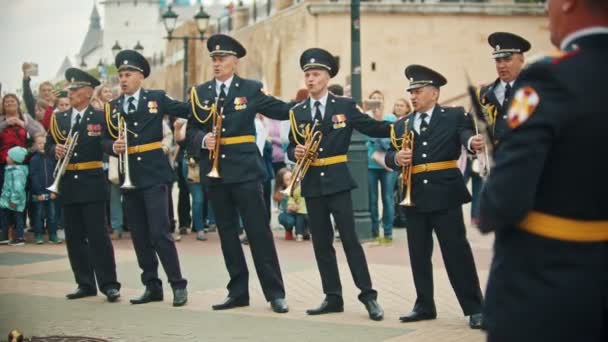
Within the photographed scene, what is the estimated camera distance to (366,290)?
31.2 feet

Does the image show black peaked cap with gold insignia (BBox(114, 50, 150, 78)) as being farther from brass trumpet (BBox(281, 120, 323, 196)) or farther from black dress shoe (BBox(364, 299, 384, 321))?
black dress shoe (BBox(364, 299, 384, 321))

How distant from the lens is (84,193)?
1078 cm

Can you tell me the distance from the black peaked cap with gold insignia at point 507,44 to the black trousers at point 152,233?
3424 millimetres

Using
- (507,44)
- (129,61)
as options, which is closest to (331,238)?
(507,44)

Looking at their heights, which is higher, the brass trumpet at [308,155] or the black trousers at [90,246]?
the brass trumpet at [308,155]

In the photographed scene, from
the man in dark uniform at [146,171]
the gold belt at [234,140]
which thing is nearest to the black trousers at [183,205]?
the man in dark uniform at [146,171]

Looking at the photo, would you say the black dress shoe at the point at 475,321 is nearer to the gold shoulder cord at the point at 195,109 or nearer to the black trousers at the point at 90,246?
Answer: the gold shoulder cord at the point at 195,109

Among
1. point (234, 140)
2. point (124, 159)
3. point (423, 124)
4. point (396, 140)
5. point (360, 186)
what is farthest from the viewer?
point (360, 186)

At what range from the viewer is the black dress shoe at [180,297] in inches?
403

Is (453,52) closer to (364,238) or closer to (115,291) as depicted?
(364,238)

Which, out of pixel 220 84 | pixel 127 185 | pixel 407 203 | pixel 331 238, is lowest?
pixel 331 238

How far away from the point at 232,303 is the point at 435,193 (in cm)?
228

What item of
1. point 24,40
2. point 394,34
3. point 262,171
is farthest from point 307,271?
point 394,34

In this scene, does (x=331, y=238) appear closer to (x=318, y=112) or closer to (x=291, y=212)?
(x=318, y=112)
